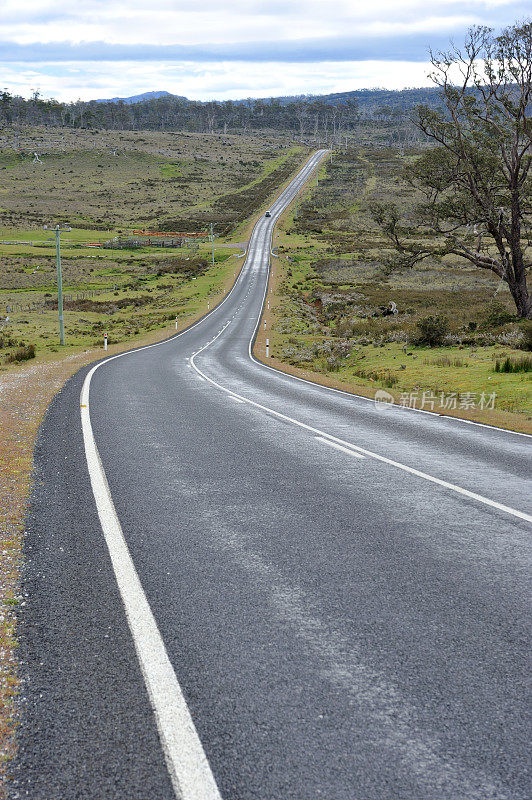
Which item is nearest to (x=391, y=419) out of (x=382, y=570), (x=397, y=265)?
(x=382, y=570)

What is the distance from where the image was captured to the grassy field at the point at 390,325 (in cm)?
1777

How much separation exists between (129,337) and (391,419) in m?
32.0

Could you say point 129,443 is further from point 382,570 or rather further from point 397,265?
point 397,265

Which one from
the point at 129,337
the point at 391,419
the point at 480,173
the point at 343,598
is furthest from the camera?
the point at 129,337

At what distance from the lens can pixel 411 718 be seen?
3.09 metres

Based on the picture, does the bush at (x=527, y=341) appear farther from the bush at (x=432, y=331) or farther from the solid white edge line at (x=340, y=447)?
the solid white edge line at (x=340, y=447)

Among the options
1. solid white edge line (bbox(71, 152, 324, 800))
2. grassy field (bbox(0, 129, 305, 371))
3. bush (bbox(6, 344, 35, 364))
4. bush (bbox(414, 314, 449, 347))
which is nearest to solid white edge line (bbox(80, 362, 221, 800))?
solid white edge line (bbox(71, 152, 324, 800))

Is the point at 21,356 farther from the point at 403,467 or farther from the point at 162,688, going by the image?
the point at 162,688

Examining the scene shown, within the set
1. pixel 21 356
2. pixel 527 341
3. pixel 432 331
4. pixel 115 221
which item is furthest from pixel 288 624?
pixel 115 221

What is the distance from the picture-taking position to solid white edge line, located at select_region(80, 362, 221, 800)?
2703mm

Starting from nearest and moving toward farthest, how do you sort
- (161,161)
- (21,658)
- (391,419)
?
(21,658)
(391,419)
(161,161)

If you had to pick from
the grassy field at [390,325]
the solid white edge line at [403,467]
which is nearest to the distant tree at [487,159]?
the grassy field at [390,325]

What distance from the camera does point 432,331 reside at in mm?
27703

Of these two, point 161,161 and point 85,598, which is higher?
point 161,161
